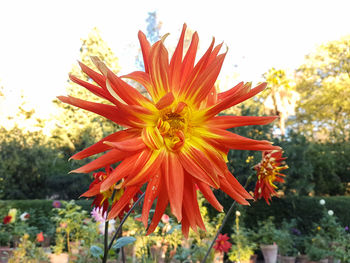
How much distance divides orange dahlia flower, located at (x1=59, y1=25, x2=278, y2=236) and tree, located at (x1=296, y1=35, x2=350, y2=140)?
63.5ft

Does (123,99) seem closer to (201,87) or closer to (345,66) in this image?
(201,87)

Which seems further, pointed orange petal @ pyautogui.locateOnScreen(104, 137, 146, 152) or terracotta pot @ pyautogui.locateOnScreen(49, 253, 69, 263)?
terracotta pot @ pyautogui.locateOnScreen(49, 253, 69, 263)

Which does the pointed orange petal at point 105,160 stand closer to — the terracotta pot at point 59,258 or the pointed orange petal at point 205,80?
the pointed orange petal at point 205,80

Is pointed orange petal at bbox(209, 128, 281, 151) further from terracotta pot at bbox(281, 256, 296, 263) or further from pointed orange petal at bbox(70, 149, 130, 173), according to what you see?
terracotta pot at bbox(281, 256, 296, 263)

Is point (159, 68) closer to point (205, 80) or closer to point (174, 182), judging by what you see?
point (205, 80)

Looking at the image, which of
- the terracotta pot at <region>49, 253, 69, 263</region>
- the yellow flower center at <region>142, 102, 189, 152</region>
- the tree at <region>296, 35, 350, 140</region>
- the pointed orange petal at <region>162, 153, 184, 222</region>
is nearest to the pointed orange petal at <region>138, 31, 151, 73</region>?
the yellow flower center at <region>142, 102, 189, 152</region>

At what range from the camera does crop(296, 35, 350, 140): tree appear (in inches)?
729

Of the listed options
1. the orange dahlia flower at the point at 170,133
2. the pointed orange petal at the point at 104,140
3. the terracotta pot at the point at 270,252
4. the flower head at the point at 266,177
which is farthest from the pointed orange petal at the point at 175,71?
the terracotta pot at the point at 270,252

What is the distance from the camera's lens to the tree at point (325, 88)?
18.5m

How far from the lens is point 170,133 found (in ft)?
2.15

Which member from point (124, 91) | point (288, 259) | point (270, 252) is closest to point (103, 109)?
point (124, 91)

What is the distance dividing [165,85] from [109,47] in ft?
77.3

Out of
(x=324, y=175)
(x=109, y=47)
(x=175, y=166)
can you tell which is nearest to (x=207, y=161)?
(x=175, y=166)

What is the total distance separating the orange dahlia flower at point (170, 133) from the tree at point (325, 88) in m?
19.3
